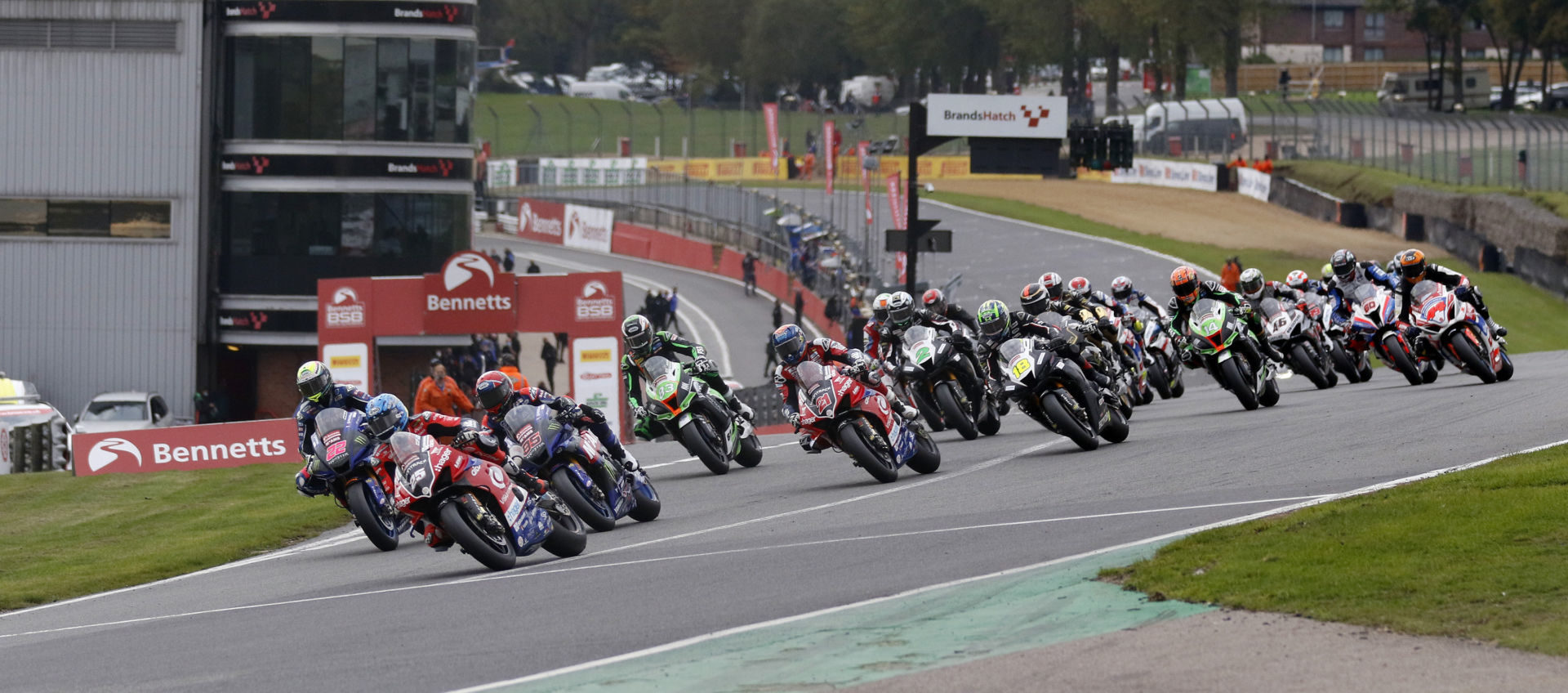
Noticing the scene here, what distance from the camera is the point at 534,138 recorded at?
9088cm

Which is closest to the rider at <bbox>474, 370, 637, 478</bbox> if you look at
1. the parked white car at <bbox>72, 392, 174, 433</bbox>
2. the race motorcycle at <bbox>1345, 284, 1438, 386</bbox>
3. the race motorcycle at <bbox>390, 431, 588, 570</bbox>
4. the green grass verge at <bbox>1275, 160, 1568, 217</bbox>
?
the race motorcycle at <bbox>390, 431, 588, 570</bbox>

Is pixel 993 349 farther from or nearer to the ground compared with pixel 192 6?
nearer to the ground

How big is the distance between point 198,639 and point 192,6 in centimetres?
3165

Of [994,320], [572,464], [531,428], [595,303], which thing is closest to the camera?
[531,428]

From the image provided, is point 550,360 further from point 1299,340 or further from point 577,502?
point 577,502

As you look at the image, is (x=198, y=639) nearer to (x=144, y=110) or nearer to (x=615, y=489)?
(x=615, y=489)

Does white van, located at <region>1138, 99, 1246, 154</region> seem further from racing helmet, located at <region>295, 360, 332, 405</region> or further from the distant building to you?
racing helmet, located at <region>295, 360, 332, 405</region>

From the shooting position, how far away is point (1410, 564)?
10.8 m

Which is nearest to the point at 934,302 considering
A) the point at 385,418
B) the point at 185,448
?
the point at 385,418

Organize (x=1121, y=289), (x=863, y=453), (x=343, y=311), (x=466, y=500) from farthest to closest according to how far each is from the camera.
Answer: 1. (x=343, y=311)
2. (x=1121, y=289)
3. (x=863, y=453)
4. (x=466, y=500)

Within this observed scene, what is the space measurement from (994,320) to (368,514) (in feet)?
20.3

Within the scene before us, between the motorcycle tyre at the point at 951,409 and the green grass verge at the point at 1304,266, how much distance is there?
20.4 meters

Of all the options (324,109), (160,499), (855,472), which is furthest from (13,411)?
(855,472)

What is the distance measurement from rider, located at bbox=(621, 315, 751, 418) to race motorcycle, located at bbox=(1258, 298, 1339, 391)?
6.32 meters
